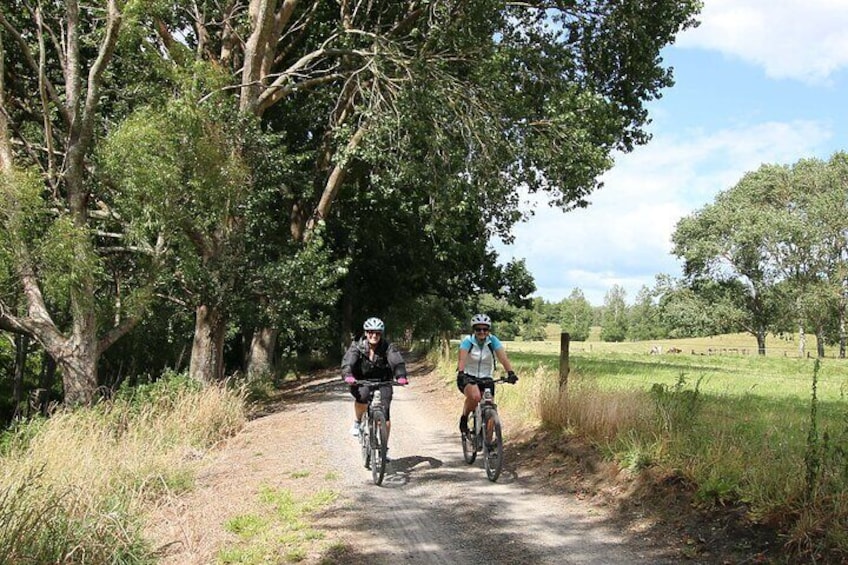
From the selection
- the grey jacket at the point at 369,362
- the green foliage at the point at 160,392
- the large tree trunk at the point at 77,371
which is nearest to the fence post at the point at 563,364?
the grey jacket at the point at 369,362

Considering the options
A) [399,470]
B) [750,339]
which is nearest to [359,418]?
[399,470]

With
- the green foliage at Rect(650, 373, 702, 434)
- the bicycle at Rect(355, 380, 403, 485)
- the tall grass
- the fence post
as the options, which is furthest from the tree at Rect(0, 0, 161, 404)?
the green foliage at Rect(650, 373, 702, 434)

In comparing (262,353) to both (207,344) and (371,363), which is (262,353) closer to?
(207,344)

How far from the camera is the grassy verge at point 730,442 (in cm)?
515

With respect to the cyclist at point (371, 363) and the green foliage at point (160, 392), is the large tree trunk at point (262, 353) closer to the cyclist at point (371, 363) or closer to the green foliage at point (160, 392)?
the green foliage at point (160, 392)

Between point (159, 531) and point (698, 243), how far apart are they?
52.1 metres

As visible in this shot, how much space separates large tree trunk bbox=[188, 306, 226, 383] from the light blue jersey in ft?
31.6

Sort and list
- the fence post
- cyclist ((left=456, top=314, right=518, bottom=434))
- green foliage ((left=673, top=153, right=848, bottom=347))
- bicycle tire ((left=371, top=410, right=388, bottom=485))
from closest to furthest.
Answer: bicycle tire ((left=371, top=410, right=388, bottom=485))
cyclist ((left=456, top=314, right=518, bottom=434))
the fence post
green foliage ((left=673, top=153, right=848, bottom=347))

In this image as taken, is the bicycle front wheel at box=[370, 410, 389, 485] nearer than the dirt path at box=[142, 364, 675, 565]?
No

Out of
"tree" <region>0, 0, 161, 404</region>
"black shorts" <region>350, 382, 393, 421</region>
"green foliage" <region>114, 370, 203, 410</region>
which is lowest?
"green foliage" <region>114, 370, 203, 410</region>

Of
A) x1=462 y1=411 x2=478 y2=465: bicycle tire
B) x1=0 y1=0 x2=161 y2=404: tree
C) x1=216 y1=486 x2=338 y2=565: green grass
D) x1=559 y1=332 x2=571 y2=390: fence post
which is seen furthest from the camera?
x1=0 y1=0 x2=161 y2=404: tree

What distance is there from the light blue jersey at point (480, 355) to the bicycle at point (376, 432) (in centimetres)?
100

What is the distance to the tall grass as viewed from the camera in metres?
5.08

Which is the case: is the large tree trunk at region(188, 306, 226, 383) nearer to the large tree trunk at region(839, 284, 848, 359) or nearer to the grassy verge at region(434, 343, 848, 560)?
the grassy verge at region(434, 343, 848, 560)
